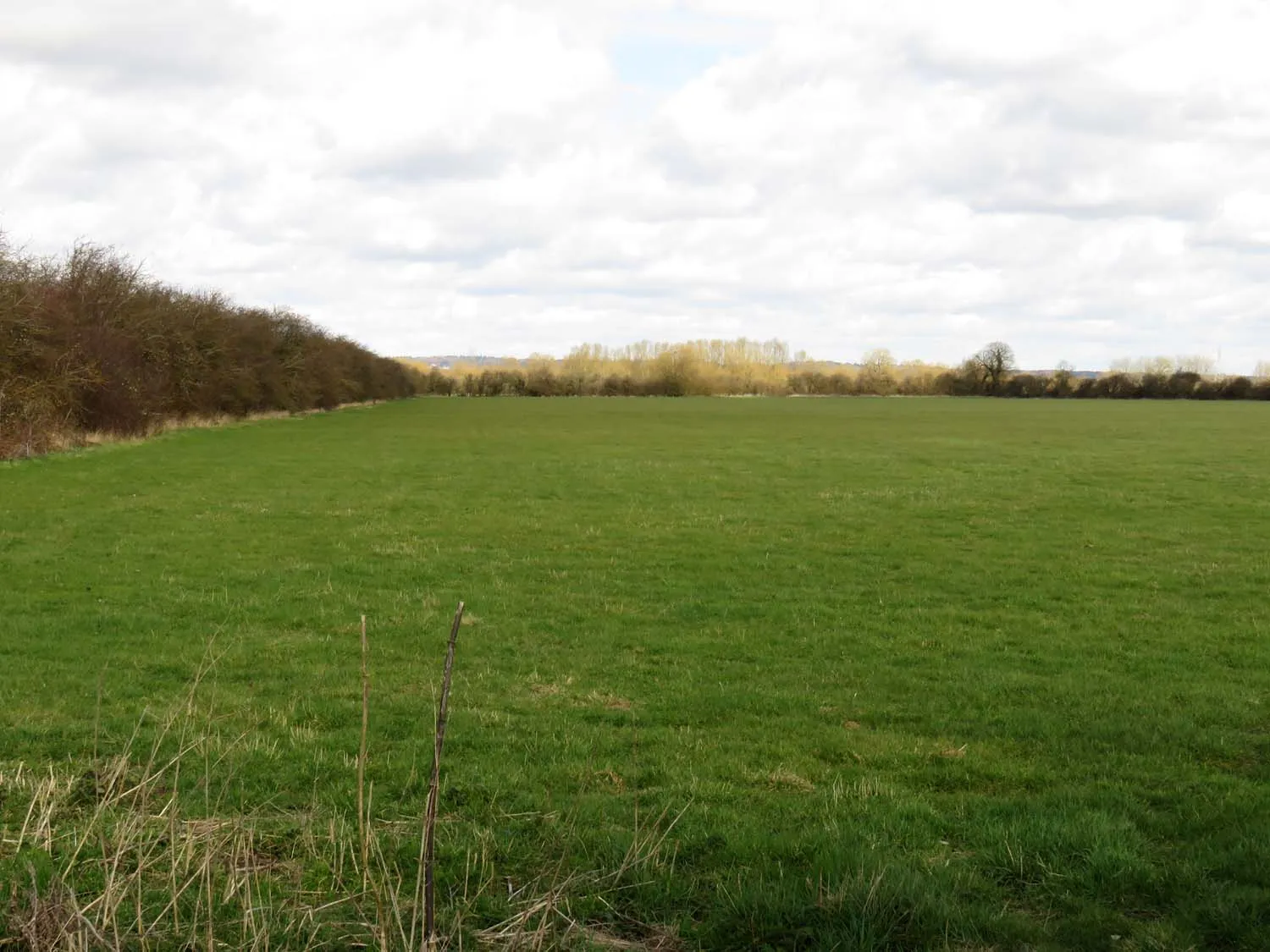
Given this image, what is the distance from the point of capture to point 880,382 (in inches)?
7338

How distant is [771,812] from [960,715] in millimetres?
3591

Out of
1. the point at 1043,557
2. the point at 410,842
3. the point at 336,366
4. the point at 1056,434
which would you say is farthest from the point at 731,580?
the point at 336,366

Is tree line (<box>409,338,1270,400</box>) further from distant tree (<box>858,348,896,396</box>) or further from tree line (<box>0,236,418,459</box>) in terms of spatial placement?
tree line (<box>0,236,418,459</box>)

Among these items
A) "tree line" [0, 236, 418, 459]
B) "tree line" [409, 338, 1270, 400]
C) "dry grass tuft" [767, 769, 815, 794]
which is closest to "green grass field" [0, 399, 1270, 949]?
"dry grass tuft" [767, 769, 815, 794]

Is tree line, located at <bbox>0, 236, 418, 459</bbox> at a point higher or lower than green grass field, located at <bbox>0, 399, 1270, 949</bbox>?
higher

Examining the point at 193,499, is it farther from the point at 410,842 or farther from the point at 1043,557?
the point at 410,842

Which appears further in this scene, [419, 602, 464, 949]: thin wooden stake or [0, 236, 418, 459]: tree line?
[0, 236, 418, 459]: tree line

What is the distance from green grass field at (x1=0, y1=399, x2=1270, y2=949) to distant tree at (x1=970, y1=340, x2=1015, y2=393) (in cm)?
14703

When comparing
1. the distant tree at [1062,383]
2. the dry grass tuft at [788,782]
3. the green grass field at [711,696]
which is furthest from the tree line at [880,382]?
the dry grass tuft at [788,782]

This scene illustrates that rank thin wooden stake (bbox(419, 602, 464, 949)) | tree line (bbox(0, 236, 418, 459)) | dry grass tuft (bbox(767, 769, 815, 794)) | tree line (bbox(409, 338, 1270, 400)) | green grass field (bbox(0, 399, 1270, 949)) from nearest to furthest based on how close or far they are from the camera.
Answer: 1. thin wooden stake (bbox(419, 602, 464, 949))
2. green grass field (bbox(0, 399, 1270, 949))
3. dry grass tuft (bbox(767, 769, 815, 794))
4. tree line (bbox(0, 236, 418, 459))
5. tree line (bbox(409, 338, 1270, 400))

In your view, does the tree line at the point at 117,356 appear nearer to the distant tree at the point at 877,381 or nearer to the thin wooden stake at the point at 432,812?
the thin wooden stake at the point at 432,812

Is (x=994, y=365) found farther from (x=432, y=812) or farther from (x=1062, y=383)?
(x=432, y=812)

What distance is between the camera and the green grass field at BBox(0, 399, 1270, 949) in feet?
19.4

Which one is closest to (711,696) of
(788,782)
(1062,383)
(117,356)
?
(788,782)
